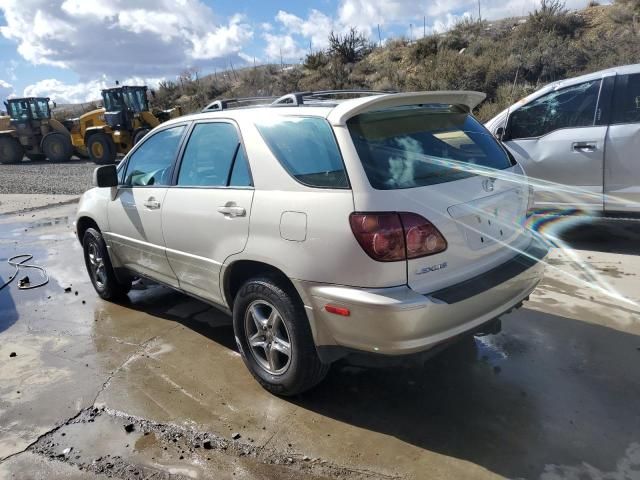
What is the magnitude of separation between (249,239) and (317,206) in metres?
0.57

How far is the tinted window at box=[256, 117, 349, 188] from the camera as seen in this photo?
2.82m

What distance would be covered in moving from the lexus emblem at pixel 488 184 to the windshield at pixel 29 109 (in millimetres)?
24108

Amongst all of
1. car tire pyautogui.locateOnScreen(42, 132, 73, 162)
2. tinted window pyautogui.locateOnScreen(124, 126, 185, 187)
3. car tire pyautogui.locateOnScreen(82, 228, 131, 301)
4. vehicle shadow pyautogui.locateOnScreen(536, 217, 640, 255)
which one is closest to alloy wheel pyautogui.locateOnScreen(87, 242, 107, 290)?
car tire pyautogui.locateOnScreen(82, 228, 131, 301)

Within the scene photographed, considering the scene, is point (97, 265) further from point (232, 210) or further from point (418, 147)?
point (418, 147)

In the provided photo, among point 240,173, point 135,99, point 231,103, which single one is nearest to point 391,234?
point 240,173

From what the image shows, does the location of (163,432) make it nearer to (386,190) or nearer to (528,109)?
(386,190)

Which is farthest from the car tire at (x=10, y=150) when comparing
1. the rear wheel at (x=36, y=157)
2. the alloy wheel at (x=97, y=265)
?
the alloy wheel at (x=97, y=265)

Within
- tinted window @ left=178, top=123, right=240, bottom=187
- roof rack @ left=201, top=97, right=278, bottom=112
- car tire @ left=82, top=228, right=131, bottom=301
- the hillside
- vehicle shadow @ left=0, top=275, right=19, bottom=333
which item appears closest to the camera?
tinted window @ left=178, top=123, right=240, bottom=187

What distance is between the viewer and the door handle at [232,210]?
3186 millimetres

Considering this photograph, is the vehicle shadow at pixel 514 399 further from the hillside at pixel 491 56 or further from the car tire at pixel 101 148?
the car tire at pixel 101 148

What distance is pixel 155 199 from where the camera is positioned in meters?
4.05

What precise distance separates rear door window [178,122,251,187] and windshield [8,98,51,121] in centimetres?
2237

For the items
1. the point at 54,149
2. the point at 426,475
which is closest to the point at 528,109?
the point at 426,475

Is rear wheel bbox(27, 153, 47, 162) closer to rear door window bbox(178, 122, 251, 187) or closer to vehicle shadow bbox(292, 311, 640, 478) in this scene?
rear door window bbox(178, 122, 251, 187)
